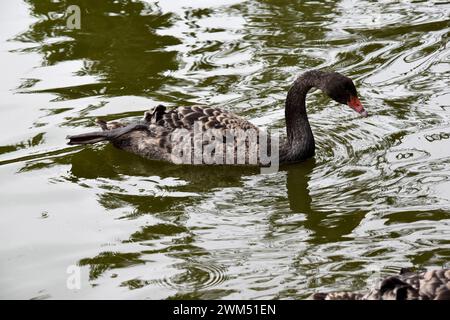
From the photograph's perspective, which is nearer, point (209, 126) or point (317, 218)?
point (317, 218)

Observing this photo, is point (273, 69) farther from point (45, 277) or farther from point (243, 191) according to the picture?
point (45, 277)

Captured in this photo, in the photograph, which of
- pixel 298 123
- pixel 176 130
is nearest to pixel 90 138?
pixel 176 130

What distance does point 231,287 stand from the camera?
6.48 m

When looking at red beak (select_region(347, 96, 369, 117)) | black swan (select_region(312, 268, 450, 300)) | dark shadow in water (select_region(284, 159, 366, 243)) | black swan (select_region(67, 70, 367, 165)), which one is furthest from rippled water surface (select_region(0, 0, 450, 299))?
black swan (select_region(312, 268, 450, 300))

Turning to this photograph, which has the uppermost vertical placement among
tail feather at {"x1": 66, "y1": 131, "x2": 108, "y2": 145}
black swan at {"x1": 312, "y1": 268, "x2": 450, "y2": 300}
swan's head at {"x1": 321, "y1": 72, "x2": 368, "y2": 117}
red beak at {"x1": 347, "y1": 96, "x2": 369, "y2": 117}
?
swan's head at {"x1": 321, "y1": 72, "x2": 368, "y2": 117}

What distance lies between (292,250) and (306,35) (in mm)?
4458

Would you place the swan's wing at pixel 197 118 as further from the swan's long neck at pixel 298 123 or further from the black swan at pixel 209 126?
the swan's long neck at pixel 298 123

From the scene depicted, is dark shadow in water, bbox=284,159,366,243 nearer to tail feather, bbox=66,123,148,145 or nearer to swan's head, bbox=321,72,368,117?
swan's head, bbox=321,72,368,117

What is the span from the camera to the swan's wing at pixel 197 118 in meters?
8.67

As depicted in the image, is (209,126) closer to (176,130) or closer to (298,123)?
(176,130)

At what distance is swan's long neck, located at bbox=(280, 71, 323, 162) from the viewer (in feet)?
28.6

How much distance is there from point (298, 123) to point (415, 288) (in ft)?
11.0

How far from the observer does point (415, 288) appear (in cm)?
566

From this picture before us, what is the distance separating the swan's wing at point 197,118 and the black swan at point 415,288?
3.11 meters
